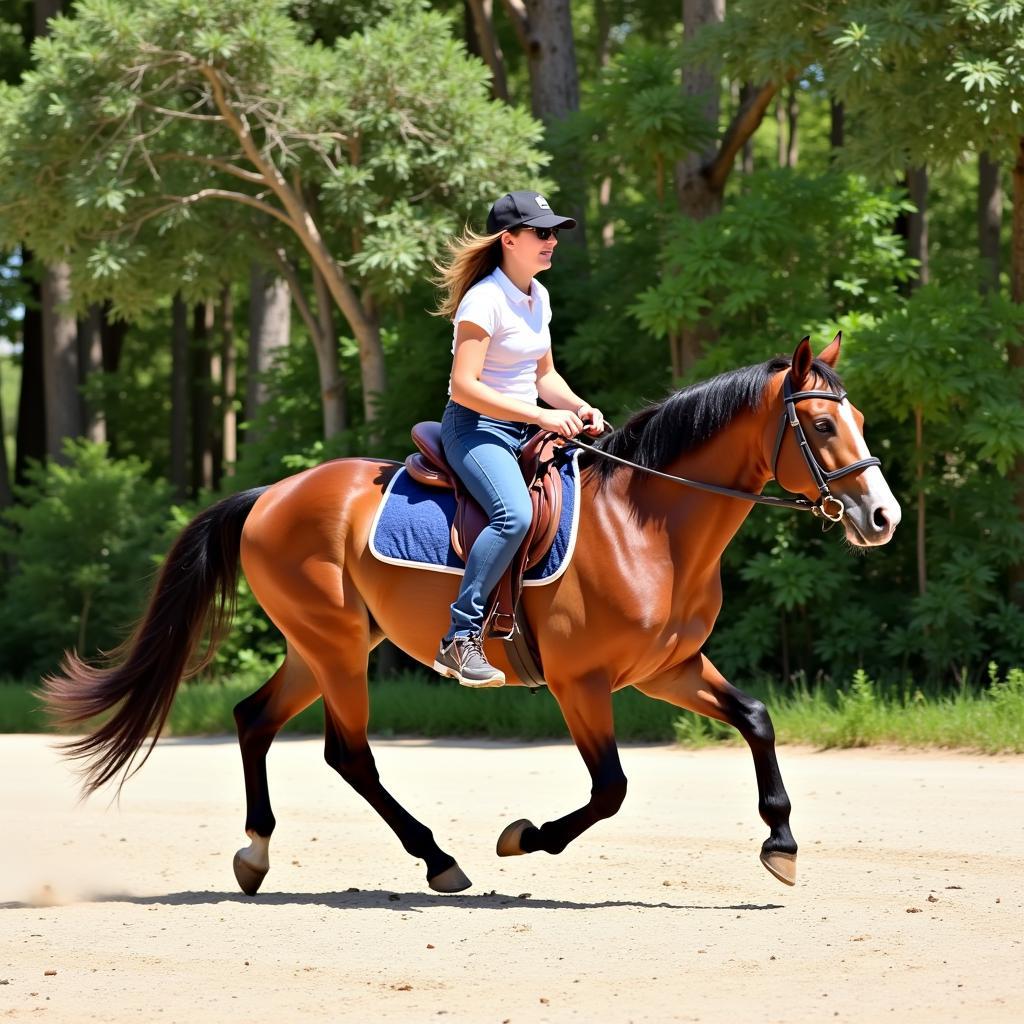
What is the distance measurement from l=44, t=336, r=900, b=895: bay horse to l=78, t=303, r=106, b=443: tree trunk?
62.2 feet

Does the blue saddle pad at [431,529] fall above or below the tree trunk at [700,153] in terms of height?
below

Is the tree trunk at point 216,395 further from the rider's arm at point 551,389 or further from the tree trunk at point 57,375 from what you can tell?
the rider's arm at point 551,389

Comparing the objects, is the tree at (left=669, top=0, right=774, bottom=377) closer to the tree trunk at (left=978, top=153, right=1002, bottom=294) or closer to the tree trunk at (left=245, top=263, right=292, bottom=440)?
the tree trunk at (left=978, top=153, right=1002, bottom=294)

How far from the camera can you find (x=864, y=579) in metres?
15.6

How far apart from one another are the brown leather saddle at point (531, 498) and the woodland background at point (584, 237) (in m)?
6.29

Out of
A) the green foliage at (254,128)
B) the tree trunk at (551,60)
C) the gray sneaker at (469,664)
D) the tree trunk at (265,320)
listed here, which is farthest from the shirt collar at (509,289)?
the tree trunk at (265,320)

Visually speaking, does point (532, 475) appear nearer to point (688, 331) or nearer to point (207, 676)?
point (688, 331)

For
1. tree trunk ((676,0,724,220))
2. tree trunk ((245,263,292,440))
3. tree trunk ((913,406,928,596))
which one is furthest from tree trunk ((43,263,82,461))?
tree trunk ((913,406,928,596))

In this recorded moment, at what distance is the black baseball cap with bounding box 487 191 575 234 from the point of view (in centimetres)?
676

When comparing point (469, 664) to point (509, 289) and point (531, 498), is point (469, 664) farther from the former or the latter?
point (509, 289)

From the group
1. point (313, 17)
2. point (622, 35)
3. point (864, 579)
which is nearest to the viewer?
point (864, 579)

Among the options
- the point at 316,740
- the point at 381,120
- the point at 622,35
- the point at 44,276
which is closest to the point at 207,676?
the point at 316,740

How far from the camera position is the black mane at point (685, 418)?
22.0ft

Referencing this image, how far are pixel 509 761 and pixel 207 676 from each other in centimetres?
800
